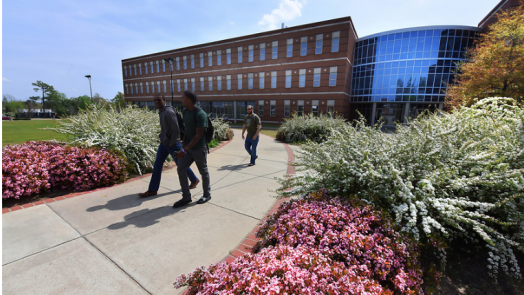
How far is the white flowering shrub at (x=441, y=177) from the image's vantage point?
2029 millimetres

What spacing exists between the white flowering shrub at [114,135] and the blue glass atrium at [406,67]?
29836 millimetres

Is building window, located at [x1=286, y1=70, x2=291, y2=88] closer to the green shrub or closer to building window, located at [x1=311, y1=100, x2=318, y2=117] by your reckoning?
building window, located at [x1=311, y1=100, x2=318, y2=117]

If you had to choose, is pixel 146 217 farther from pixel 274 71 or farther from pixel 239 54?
pixel 239 54

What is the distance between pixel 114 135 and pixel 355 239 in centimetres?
599

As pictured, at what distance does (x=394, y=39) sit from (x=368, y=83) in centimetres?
594

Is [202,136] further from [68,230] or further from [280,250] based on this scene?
[280,250]

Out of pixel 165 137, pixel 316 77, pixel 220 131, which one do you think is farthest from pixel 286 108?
pixel 165 137

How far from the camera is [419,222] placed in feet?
7.26

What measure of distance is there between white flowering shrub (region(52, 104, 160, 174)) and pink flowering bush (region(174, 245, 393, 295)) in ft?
15.0

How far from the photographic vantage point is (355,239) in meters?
1.85

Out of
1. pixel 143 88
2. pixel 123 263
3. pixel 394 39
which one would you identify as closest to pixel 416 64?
pixel 394 39

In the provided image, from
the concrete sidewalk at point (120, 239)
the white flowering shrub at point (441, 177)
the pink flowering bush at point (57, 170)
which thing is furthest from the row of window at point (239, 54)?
the pink flowering bush at point (57, 170)

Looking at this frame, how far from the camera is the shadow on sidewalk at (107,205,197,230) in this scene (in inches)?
122

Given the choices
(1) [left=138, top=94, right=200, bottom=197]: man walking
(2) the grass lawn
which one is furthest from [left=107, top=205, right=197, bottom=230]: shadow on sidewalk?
(2) the grass lawn
